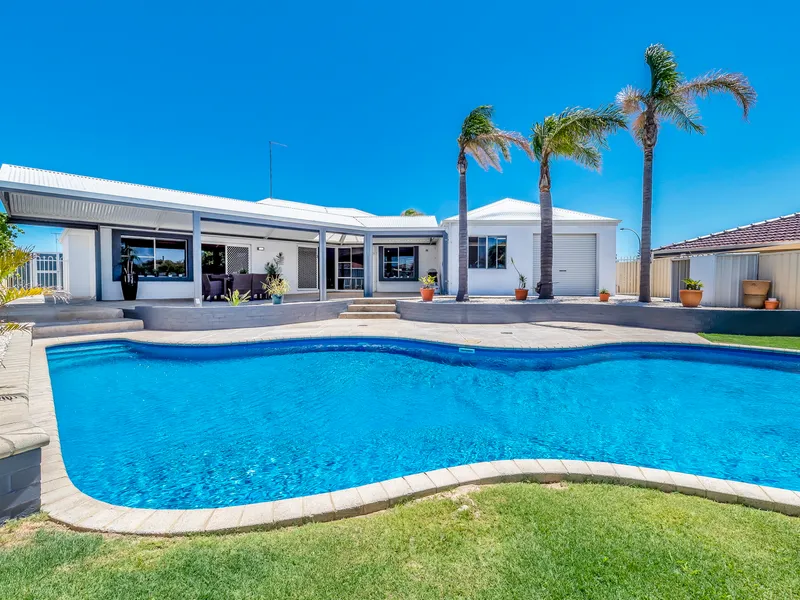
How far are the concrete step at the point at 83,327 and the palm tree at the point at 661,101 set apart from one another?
1665cm

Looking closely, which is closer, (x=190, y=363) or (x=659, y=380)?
(x=659, y=380)

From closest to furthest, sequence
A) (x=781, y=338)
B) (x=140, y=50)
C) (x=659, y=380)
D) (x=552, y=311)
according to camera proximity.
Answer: (x=659, y=380), (x=781, y=338), (x=552, y=311), (x=140, y=50)

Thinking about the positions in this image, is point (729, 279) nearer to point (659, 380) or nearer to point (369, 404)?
point (659, 380)

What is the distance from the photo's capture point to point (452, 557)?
196cm

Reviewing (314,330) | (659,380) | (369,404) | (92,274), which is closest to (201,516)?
(369,404)

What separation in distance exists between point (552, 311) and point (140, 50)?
62.3ft

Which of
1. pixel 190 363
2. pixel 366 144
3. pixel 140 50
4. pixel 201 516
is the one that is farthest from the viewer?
pixel 366 144

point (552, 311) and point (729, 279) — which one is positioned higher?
point (729, 279)

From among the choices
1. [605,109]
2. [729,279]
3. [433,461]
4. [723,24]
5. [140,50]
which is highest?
[140,50]

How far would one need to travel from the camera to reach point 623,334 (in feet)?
33.1

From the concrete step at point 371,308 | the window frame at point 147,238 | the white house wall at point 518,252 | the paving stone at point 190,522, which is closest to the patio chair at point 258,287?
the window frame at point 147,238

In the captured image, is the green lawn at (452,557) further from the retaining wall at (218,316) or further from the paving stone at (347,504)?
the retaining wall at (218,316)

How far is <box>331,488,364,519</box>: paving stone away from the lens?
2.42 meters

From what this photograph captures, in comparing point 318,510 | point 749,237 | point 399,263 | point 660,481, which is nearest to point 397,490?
point 318,510
